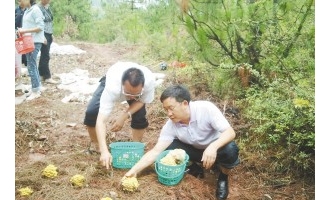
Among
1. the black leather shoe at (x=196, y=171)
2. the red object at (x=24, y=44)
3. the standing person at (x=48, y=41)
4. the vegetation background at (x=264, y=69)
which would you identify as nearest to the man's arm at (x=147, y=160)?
the black leather shoe at (x=196, y=171)

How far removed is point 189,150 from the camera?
2.94m

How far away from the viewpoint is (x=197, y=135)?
2.79 meters

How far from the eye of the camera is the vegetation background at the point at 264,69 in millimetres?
3014

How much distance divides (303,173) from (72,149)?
7.10 feet

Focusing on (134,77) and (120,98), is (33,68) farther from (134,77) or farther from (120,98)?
(134,77)

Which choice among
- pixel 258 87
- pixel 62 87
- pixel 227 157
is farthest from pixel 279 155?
pixel 62 87

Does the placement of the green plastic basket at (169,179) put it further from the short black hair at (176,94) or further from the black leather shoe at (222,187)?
the short black hair at (176,94)

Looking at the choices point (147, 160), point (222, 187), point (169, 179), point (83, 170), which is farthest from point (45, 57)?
point (222, 187)

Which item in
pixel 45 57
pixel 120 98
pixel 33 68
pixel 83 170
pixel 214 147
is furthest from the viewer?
pixel 45 57

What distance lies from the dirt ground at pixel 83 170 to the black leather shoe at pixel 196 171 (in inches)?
2.1

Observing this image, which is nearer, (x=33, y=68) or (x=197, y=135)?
(x=197, y=135)

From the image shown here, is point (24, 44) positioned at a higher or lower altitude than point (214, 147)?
higher

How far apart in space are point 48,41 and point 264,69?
3.33 metres
